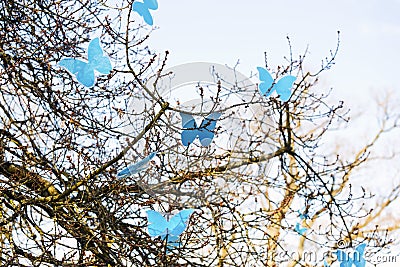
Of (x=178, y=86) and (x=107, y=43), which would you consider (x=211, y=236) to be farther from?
(x=107, y=43)

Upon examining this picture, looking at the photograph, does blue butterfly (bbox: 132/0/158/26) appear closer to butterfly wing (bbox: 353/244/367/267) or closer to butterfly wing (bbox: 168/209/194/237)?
butterfly wing (bbox: 168/209/194/237)

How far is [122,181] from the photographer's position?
1982 mm

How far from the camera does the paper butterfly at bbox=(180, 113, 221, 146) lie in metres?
1.78

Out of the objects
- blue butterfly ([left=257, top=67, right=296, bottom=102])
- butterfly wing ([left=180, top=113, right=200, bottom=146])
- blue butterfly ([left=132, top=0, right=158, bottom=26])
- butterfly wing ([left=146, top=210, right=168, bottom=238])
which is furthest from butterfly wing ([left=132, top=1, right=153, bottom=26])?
butterfly wing ([left=146, top=210, right=168, bottom=238])

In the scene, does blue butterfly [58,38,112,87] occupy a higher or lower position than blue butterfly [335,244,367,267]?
higher

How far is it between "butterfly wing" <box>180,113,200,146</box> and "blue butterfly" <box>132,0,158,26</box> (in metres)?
0.33

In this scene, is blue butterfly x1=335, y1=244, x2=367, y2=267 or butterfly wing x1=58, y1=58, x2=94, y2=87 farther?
blue butterfly x1=335, y1=244, x2=367, y2=267

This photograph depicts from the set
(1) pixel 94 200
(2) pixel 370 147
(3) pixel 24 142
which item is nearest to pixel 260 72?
(1) pixel 94 200

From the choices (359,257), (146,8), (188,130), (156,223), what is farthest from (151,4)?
(359,257)

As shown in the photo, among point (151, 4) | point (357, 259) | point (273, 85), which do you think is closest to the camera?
point (151, 4)

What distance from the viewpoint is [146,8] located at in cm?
181

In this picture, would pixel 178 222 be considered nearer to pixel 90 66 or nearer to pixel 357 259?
pixel 90 66

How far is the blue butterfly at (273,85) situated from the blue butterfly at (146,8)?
445 mm

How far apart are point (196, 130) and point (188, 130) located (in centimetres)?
3
